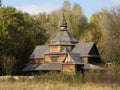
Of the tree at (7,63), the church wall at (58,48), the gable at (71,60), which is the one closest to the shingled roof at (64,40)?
the church wall at (58,48)

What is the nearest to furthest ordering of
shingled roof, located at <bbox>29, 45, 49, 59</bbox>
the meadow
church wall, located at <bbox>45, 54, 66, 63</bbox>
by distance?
the meadow < church wall, located at <bbox>45, 54, 66, 63</bbox> < shingled roof, located at <bbox>29, 45, 49, 59</bbox>

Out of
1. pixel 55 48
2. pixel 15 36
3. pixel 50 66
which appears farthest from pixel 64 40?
pixel 15 36

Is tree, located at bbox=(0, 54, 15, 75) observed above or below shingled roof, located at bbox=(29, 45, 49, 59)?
below

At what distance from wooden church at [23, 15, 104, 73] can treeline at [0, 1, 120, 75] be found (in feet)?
8.89

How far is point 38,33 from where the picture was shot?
3137 inches

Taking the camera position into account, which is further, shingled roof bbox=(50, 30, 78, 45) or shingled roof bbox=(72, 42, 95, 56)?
shingled roof bbox=(50, 30, 78, 45)

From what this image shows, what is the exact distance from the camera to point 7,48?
62.4 metres

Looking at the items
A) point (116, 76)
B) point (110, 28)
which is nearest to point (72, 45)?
point (110, 28)

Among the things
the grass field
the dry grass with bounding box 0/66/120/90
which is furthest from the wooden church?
the grass field

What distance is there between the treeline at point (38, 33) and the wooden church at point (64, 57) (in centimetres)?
271

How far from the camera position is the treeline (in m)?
61.8

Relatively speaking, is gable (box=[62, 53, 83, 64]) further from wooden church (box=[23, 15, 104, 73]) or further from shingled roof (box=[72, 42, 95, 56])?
shingled roof (box=[72, 42, 95, 56])

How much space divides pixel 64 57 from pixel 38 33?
1782 centimetres

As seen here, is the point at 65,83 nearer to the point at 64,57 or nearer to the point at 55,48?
the point at 64,57
